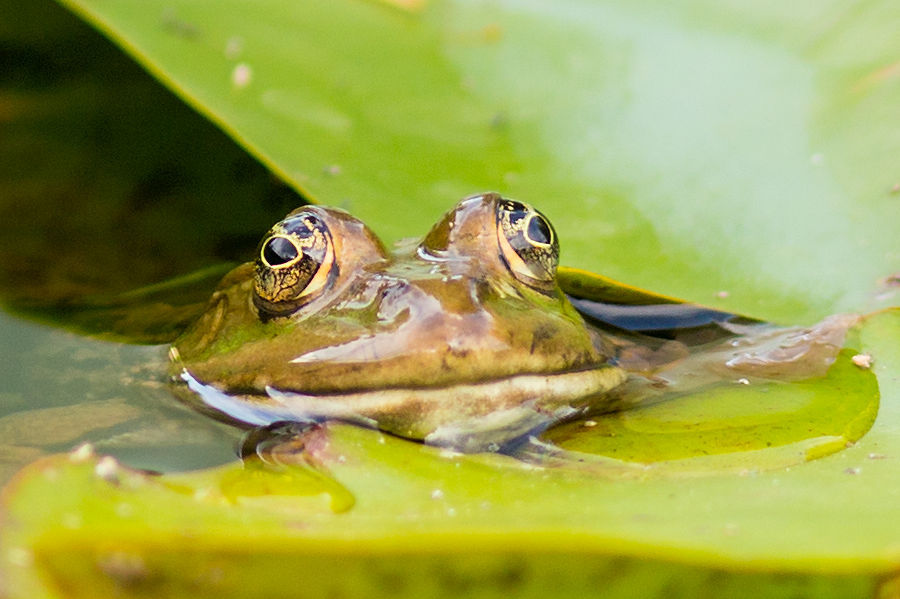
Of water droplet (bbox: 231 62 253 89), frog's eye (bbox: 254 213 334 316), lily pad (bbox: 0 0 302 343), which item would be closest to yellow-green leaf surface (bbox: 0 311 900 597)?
frog's eye (bbox: 254 213 334 316)

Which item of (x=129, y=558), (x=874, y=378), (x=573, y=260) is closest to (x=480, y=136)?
(x=573, y=260)

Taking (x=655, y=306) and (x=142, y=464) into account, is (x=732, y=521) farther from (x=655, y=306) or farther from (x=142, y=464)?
(x=655, y=306)

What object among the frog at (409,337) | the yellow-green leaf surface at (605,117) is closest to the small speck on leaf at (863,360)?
the yellow-green leaf surface at (605,117)

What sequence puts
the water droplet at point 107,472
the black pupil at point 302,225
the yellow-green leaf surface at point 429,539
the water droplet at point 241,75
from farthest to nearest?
the water droplet at point 241,75 < the black pupil at point 302,225 < the water droplet at point 107,472 < the yellow-green leaf surface at point 429,539

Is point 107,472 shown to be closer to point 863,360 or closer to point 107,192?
point 863,360

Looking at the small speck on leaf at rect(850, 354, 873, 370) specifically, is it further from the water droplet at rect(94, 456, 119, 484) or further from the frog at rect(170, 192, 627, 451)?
the water droplet at rect(94, 456, 119, 484)

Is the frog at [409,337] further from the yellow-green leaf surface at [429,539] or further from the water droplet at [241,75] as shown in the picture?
the water droplet at [241,75]
